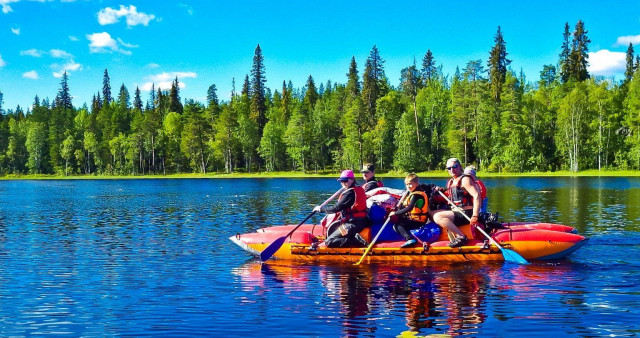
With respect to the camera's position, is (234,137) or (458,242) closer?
(458,242)

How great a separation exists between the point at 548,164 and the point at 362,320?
83900mm

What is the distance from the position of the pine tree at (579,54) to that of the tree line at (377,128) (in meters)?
0.18

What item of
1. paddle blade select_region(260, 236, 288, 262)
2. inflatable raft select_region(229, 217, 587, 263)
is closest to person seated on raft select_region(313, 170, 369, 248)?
inflatable raft select_region(229, 217, 587, 263)

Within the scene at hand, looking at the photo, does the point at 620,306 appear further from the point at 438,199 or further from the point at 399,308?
the point at 438,199

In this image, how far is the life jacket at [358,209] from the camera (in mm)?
16656

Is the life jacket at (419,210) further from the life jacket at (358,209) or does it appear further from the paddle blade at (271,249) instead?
the paddle blade at (271,249)

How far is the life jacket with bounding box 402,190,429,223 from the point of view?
53.7 feet

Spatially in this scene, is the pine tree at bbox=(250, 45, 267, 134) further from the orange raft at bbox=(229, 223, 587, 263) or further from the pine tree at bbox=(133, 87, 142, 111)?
the orange raft at bbox=(229, 223, 587, 263)

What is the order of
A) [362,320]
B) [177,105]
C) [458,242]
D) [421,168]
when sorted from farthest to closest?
1. [177,105]
2. [421,168]
3. [458,242]
4. [362,320]

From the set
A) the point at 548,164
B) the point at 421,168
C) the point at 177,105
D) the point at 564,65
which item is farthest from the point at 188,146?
the point at 564,65

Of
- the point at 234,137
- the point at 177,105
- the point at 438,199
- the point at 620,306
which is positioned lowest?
the point at 620,306

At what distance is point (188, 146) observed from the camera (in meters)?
110

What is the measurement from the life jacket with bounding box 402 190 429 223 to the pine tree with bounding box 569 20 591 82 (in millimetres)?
95053


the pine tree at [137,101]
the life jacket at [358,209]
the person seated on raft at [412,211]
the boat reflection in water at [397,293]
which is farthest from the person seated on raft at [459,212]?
the pine tree at [137,101]
